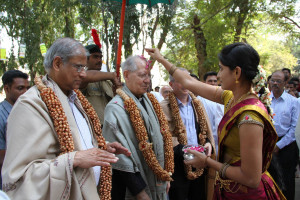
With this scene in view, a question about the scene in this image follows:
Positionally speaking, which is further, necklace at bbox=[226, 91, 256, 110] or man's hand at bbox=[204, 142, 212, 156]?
man's hand at bbox=[204, 142, 212, 156]

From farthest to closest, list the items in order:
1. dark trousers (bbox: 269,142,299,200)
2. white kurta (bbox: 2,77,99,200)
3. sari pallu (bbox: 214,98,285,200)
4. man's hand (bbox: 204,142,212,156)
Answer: dark trousers (bbox: 269,142,299,200) → man's hand (bbox: 204,142,212,156) → sari pallu (bbox: 214,98,285,200) → white kurta (bbox: 2,77,99,200)

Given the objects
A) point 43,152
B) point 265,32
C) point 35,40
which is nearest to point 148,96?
point 43,152

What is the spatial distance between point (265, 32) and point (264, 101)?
39.6ft

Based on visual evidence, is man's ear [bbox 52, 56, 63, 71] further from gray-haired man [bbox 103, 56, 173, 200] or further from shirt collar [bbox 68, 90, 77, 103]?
gray-haired man [bbox 103, 56, 173, 200]

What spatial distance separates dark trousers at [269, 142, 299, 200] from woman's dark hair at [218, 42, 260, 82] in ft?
12.7

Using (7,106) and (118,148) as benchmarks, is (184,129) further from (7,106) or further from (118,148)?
(7,106)

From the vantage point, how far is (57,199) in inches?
81.4

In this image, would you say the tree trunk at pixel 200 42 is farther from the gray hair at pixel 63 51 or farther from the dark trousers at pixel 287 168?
the gray hair at pixel 63 51

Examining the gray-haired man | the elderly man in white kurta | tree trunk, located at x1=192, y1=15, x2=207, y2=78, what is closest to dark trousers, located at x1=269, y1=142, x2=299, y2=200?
the gray-haired man

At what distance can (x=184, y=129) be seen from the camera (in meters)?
4.17

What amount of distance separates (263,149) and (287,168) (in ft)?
12.2

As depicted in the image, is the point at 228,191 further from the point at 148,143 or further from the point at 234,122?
the point at 148,143

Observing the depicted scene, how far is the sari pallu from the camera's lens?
2346 mm

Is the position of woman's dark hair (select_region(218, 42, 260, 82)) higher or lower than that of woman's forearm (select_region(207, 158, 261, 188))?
higher
